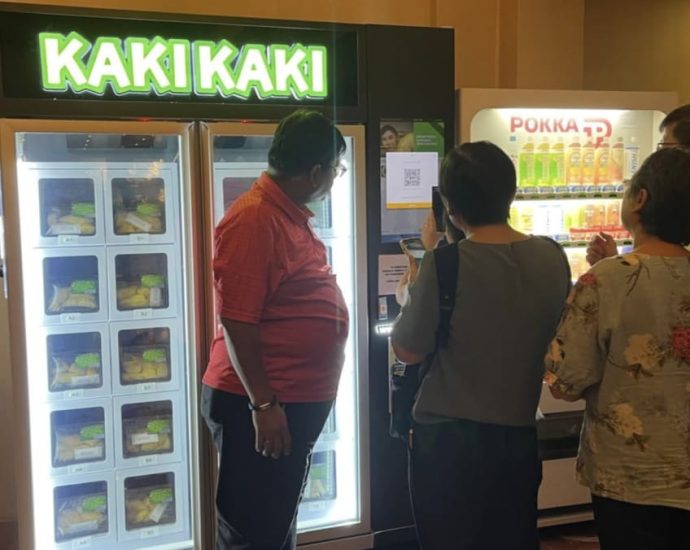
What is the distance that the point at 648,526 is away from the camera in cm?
135

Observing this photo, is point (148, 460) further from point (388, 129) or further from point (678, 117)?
point (678, 117)

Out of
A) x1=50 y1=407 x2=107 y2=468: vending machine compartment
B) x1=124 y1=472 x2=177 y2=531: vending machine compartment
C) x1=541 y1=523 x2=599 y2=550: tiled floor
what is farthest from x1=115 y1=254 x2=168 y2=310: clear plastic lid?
x1=541 y1=523 x2=599 y2=550: tiled floor

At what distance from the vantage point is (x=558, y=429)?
2.76m

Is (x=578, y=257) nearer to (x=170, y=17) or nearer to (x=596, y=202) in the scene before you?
(x=596, y=202)

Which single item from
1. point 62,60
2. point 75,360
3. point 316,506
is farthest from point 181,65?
point 316,506

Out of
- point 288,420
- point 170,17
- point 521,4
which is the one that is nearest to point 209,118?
point 170,17

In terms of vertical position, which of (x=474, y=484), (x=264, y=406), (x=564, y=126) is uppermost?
(x=564, y=126)

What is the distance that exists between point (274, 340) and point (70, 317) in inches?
36.3

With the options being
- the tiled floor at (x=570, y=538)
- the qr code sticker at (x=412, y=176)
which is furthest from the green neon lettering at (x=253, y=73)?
the tiled floor at (x=570, y=538)

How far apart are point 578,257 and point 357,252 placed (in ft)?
4.23

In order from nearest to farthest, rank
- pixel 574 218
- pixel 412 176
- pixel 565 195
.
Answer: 1. pixel 412 176
2. pixel 565 195
3. pixel 574 218

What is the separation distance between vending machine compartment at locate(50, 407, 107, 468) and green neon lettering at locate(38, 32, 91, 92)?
1.13 meters

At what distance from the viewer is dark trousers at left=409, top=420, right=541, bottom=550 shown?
1483 mm

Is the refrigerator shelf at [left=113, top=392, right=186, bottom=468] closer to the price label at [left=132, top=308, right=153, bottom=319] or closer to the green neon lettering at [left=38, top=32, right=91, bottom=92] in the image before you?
Answer: the price label at [left=132, top=308, right=153, bottom=319]
